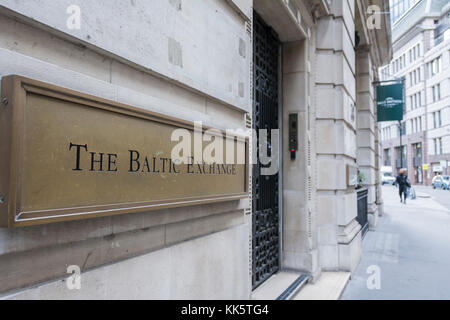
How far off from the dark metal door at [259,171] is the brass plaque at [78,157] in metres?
2.65

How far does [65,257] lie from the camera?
1.56 m

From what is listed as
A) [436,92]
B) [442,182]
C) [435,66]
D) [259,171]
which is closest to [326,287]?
[259,171]

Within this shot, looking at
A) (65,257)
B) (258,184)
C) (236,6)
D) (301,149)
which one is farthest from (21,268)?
(301,149)

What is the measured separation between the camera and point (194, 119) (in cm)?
250

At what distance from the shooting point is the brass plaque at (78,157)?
127cm

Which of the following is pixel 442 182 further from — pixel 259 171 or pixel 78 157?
pixel 78 157

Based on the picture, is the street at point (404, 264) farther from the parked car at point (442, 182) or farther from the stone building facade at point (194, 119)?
the parked car at point (442, 182)

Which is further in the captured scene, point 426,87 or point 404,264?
point 426,87

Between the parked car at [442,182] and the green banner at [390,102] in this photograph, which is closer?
the green banner at [390,102]

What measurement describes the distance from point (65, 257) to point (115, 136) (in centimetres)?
63

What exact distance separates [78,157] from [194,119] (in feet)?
3.67

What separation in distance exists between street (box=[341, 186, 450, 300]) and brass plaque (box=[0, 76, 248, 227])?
168 inches

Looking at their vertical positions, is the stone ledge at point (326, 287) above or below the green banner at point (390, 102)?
below

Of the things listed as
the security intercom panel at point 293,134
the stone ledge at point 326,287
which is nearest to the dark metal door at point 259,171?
the security intercom panel at point 293,134
